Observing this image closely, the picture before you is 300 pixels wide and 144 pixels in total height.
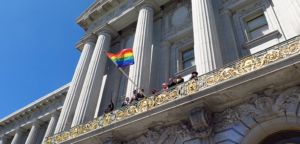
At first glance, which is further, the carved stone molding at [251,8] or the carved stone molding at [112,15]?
the carved stone molding at [112,15]

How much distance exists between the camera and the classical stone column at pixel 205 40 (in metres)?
12.1

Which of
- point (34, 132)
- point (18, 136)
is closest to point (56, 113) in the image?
point (34, 132)

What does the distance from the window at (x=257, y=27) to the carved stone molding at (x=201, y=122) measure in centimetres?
696

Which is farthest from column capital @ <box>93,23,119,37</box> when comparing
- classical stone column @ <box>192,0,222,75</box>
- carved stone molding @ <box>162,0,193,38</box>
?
classical stone column @ <box>192,0,222,75</box>

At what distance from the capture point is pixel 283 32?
13070 millimetres

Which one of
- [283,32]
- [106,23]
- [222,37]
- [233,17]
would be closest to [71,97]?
[106,23]

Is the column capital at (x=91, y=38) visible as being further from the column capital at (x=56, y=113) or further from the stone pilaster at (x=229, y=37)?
the stone pilaster at (x=229, y=37)

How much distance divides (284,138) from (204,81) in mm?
3733

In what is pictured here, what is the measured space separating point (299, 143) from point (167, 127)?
5492 millimetres

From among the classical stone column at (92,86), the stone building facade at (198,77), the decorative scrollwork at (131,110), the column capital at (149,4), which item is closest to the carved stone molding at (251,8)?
the stone building facade at (198,77)

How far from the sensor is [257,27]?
1488 centimetres

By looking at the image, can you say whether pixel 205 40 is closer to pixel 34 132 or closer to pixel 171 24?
pixel 171 24

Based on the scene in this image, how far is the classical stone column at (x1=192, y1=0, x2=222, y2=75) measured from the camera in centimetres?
1212

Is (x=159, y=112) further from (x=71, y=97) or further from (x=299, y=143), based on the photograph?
(x=71, y=97)
